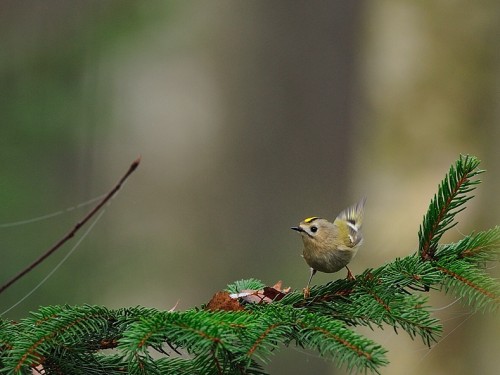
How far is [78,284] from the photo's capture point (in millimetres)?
5062

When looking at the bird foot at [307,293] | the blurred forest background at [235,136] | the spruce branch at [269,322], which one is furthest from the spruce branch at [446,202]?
the blurred forest background at [235,136]

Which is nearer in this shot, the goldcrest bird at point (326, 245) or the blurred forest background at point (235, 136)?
the goldcrest bird at point (326, 245)

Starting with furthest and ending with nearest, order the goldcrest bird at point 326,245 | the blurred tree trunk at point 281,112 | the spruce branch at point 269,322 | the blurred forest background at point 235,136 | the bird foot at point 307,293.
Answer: the blurred tree trunk at point 281,112 → the blurred forest background at point 235,136 → the goldcrest bird at point 326,245 → the bird foot at point 307,293 → the spruce branch at point 269,322

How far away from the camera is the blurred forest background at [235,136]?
12.2 ft

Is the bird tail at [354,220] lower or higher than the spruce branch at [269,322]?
higher

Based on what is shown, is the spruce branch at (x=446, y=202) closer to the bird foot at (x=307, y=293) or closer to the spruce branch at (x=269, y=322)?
the spruce branch at (x=269, y=322)

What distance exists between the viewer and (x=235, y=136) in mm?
6977

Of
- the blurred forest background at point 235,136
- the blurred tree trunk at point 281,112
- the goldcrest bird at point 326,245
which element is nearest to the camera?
the goldcrest bird at point 326,245

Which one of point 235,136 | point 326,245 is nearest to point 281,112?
point 235,136

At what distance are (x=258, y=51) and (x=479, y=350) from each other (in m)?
4.37

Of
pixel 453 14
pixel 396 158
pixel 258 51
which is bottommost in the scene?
pixel 396 158

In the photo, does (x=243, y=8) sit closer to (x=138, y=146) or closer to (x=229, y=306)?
→ (x=138, y=146)

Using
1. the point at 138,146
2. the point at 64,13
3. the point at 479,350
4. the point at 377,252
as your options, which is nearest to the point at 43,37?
the point at 64,13

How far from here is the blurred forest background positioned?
12.2 feet
